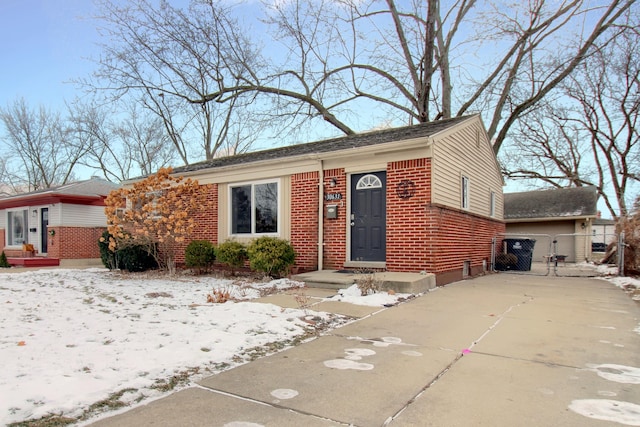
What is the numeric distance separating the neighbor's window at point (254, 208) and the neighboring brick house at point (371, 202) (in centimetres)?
3

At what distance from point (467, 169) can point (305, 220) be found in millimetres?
4647

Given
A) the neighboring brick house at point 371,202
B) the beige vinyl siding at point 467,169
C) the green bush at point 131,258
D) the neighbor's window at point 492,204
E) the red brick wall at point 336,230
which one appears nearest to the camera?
the neighboring brick house at point 371,202

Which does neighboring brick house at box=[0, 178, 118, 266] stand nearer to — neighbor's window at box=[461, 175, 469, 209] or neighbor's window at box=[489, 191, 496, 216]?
neighbor's window at box=[461, 175, 469, 209]

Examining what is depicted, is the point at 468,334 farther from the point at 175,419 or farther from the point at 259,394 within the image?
the point at 175,419

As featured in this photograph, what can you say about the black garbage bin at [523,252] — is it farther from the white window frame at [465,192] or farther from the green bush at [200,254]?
the green bush at [200,254]

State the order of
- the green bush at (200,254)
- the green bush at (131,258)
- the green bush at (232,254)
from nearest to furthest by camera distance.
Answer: the green bush at (232,254)
the green bush at (200,254)
the green bush at (131,258)

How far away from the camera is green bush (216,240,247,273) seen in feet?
31.7

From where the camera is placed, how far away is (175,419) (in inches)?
95.3

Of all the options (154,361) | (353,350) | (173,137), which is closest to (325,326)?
(353,350)

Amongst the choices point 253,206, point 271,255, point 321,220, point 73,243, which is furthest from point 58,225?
point 321,220

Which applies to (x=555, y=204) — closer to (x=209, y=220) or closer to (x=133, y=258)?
(x=209, y=220)

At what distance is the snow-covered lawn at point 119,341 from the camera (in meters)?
2.69

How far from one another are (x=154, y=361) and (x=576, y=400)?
3.26 metres

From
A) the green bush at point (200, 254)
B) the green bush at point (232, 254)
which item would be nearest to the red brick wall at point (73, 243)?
the green bush at point (200, 254)
